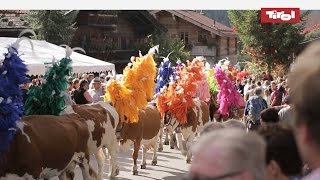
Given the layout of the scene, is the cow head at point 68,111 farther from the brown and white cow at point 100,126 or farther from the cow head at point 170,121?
the cow head at point 170,121

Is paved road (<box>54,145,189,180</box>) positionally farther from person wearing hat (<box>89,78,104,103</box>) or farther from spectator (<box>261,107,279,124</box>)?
spectator (<box>261,107,279,124</box>)

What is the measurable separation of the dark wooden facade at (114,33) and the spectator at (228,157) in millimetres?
35924

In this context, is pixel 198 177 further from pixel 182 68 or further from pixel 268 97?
pixel 268 97

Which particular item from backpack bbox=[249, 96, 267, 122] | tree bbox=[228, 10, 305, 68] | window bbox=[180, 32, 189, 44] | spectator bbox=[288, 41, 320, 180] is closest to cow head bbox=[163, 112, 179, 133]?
backpack bbox=[249, 96, 267, 122]

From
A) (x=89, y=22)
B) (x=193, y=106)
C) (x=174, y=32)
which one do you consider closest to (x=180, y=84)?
(x=193, y=106)

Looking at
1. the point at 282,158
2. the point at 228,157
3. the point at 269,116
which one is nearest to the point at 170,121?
the point at 269,116

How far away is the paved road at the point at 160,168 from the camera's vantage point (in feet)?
36.8

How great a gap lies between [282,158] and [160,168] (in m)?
9.34

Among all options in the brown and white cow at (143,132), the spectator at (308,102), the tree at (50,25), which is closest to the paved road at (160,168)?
the brown and white cow at (143,132)

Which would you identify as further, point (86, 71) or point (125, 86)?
point (86, 71)

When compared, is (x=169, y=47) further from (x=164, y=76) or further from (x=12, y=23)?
(x=164, y=76)

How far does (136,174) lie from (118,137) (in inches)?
47.0

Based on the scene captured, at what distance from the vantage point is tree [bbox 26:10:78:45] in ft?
110

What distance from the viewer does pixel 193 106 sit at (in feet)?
43.3
